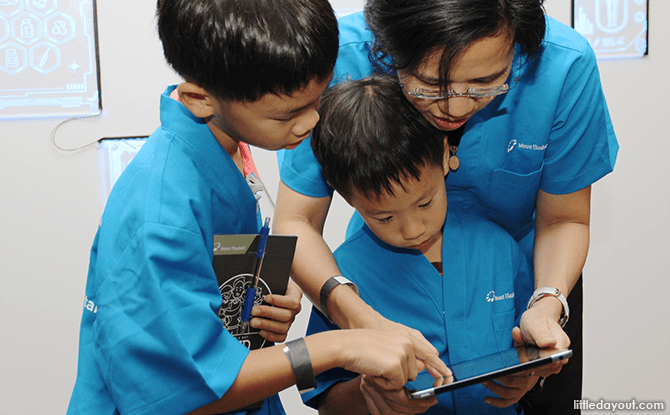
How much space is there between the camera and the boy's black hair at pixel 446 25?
2.77 feet

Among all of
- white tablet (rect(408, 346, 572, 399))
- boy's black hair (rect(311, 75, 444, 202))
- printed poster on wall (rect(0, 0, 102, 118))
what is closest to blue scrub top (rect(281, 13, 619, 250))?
boy's black hair (rect(311, 75, 444, 202))

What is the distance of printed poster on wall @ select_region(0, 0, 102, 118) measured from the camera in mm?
2043

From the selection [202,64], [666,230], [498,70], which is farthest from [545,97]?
[666,230]

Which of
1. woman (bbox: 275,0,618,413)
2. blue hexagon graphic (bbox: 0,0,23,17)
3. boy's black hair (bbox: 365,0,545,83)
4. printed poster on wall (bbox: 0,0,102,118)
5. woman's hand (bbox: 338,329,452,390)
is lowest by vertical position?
woman's hand (bbox: 338,329,452,390)

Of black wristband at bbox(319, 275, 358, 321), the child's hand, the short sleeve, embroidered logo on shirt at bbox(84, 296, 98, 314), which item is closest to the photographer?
the short sleeve

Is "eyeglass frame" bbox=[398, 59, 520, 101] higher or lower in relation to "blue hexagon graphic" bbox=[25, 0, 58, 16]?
lower

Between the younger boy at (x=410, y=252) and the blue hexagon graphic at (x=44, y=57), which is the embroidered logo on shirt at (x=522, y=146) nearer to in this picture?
the younger boy at (x=410, y=252)

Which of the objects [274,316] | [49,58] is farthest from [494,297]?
[49,58]

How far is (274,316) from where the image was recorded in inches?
35.0

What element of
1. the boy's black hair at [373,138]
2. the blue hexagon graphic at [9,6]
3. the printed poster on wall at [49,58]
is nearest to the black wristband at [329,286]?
the boy's black hair at [373,138]

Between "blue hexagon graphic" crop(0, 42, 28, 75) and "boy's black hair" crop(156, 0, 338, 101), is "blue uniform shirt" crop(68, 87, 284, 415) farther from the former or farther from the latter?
"blue hexagon graphic" crop(0, 42, 28, 75)

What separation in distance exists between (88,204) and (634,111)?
2.17 meters

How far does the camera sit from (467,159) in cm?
111

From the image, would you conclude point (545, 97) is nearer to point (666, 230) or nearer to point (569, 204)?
point (569, 204)
